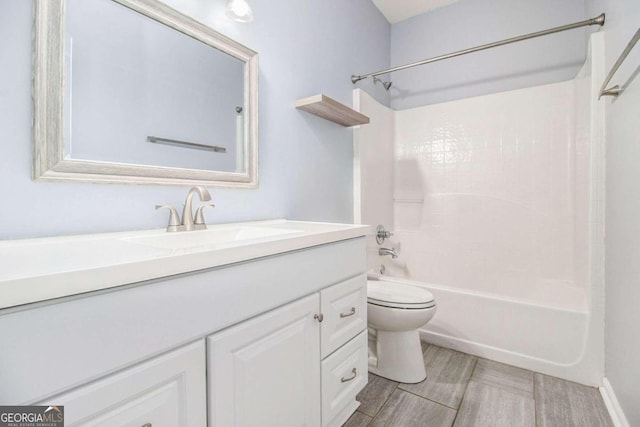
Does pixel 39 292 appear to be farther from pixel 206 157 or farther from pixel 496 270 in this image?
pixel 496 270

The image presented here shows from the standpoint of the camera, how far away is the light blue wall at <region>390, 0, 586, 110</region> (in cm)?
207

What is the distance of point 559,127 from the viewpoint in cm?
207

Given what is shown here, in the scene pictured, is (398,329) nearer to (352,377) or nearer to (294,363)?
(352,377)

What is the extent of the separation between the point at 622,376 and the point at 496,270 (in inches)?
39.7

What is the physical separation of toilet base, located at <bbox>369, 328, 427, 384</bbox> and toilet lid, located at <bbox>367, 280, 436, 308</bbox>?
0.68 ft

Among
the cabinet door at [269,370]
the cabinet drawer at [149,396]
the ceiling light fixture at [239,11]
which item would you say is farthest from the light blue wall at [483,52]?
the cabinet drawer at [149,396]

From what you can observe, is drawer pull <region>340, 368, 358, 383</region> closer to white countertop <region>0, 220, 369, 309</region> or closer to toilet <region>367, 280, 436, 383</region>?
toilet <region>367, 280, 436, 383</region>

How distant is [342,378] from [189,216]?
0.85 m

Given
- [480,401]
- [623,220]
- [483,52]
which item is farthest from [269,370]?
[483,52]

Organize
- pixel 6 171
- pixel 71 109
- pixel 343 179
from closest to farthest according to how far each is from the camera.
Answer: pixel 6 171
pixel 71 109
pixel 343 179

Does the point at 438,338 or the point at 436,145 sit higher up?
the point at 436,145

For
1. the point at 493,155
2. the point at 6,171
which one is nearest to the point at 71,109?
the point at 6,171

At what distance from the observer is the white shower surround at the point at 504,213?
65.8 inches

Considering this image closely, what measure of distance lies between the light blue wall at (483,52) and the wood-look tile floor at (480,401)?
198 centimetres
